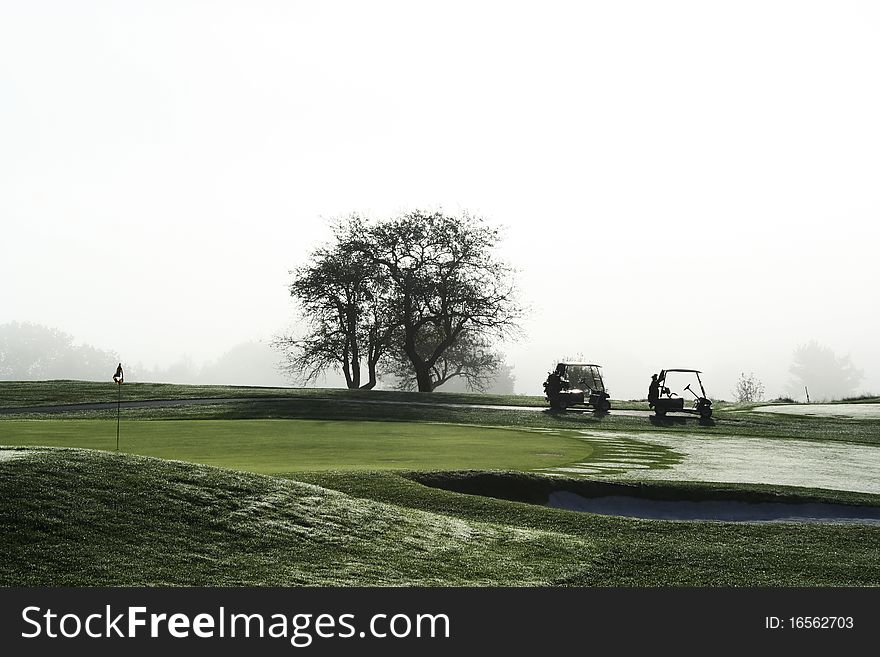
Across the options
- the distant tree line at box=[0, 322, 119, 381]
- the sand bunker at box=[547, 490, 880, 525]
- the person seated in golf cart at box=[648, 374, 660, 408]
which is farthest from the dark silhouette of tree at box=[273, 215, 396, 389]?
the distant tree line at box=[0, 322, 119, 381]

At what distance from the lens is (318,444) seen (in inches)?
822

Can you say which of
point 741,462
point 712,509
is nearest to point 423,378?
point 741,462

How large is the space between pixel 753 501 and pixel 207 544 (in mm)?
9668

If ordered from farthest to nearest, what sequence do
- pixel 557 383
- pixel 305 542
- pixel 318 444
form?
pixel 557 383 < pixel 318 444 < pixel 305 542

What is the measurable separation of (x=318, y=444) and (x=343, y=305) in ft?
116

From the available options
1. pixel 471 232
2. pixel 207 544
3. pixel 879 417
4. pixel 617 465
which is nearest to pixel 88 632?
pixel 207 544

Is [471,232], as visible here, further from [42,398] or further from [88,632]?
[88,632]

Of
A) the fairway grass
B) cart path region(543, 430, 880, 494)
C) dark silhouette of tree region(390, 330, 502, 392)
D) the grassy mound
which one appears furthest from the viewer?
dark silhouette of tree region(390, 330, 502, 392)

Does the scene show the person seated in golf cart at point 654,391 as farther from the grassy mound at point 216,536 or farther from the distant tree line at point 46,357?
the distant tree line at point 46,357

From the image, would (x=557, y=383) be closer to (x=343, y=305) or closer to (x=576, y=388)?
(x=576, y=388)

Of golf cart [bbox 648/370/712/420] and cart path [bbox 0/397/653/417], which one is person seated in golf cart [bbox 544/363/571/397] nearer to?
cart path [bbox 0/397/653/417]

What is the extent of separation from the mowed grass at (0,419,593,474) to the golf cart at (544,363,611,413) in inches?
564

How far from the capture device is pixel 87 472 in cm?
927

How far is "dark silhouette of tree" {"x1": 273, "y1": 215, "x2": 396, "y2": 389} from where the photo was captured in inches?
2151
